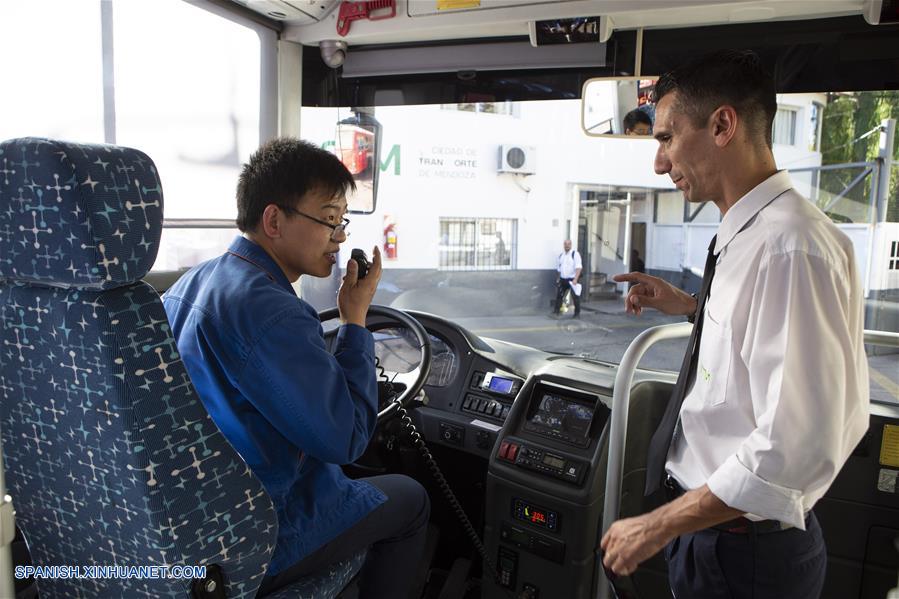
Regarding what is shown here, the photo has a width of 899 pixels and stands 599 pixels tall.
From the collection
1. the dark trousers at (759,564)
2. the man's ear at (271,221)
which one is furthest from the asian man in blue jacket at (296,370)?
the dark trousers at (759,564)

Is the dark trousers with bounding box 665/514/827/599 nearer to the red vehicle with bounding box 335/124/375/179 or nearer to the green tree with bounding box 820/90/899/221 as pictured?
the green tree with bounding box 820/90/899/221

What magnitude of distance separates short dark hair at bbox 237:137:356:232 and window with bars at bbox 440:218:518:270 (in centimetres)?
172

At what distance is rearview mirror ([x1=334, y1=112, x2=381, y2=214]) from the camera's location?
116 inches

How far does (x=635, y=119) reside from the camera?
2270 mm

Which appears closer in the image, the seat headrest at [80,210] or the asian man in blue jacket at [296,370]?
the seat headrest at [80,210]

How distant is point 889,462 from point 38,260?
2.26 m

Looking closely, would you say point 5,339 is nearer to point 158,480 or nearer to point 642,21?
point 158,480

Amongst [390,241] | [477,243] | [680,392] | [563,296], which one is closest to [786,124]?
[563,296]

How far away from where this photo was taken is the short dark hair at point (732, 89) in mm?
1186

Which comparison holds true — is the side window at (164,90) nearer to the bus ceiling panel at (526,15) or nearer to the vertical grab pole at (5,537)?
the bus ceiling panel at (526,15)

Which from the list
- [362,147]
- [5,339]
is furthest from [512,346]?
[5,339]

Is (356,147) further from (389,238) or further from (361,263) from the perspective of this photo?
(361,263)

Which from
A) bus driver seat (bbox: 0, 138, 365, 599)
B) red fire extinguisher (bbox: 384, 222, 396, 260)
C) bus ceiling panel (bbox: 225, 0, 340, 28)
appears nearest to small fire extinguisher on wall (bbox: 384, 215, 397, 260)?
red fire extinguisher (bbox: 384, 222, 396, 260)

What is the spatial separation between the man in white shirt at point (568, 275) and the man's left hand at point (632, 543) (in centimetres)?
185
